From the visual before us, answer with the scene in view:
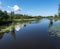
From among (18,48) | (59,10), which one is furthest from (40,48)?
(59,10)

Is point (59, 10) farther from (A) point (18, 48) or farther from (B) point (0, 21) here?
(A) point (18, 48)

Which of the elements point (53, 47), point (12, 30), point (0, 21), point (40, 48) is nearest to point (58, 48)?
point (53, 47)

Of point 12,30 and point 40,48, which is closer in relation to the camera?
point 40,48

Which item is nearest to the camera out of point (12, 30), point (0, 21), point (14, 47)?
point (14, 47)

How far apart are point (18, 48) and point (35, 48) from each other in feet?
9.05

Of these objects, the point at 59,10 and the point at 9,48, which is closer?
the point at 9,48

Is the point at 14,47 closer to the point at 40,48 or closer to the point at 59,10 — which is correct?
the point at 40,48

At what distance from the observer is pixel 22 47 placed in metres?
21.7

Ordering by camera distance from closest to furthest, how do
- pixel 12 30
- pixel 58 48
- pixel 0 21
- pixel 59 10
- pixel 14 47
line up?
1. pixel 58 48
2. pixel 14 47
3. pixel 12 30
4. pixel 0 21
5. pixel 59 10

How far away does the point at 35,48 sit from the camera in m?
21.1

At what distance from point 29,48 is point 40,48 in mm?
1747

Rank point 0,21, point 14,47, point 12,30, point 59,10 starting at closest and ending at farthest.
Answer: point 14,47 → point 12,30 → point 0,21 → point 59,10

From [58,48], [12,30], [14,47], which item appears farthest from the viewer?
[12,30]

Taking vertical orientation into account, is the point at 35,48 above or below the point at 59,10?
below
